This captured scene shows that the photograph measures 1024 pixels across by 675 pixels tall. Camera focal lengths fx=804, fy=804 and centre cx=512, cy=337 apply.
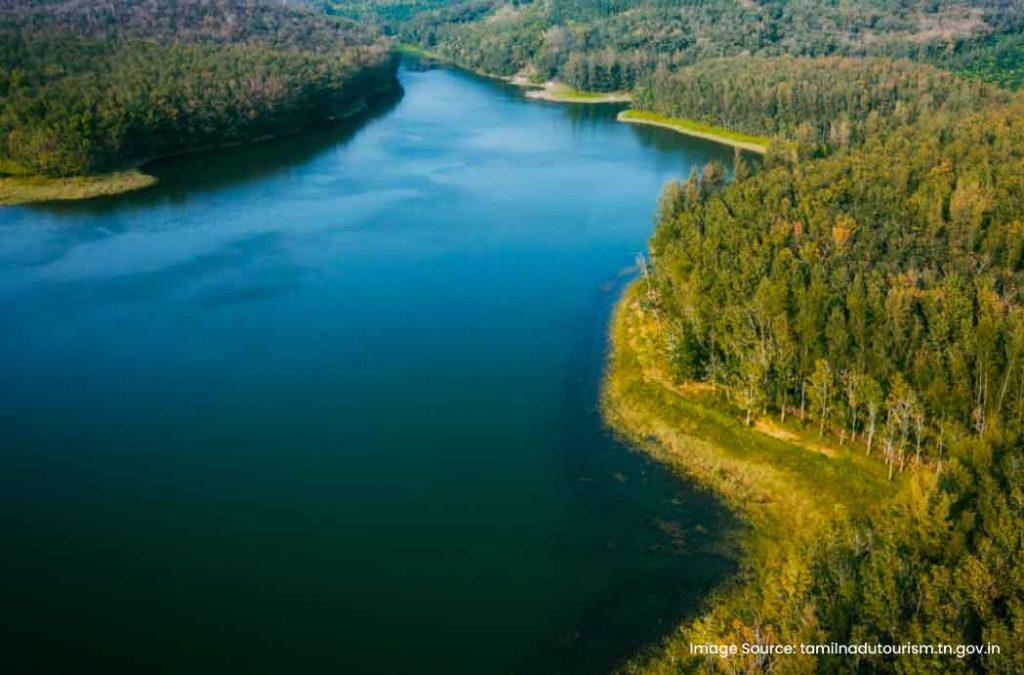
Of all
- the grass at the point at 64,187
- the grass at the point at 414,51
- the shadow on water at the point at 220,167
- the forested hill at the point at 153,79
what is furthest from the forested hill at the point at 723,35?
the grass at the point at 64,187

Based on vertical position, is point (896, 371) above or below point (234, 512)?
above

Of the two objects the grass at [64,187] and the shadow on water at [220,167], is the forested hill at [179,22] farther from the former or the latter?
the grass at [64,187]

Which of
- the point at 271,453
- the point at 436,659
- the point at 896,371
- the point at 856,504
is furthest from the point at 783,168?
the point at 436,659

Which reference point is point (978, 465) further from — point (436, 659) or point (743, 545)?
point (436, 659)

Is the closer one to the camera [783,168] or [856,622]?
[856,622]

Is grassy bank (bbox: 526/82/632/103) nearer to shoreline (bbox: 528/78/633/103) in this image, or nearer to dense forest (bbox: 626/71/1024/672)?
shoreline (bbox: 528/78/633/103)

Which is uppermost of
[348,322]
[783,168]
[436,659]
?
[783,168]
